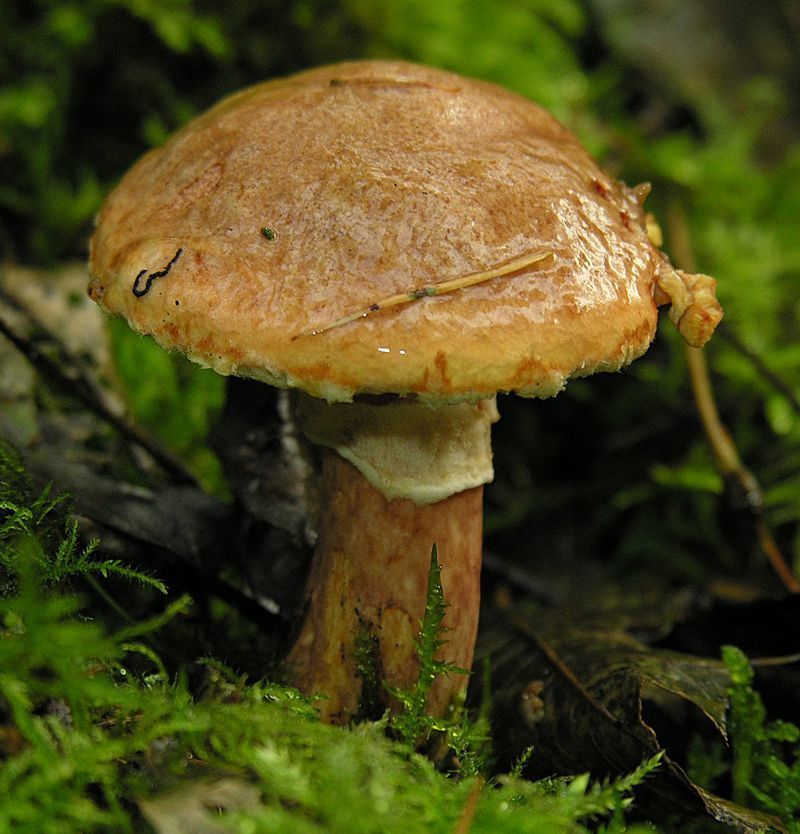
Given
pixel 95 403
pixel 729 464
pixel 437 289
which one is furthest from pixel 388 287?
pixel 729 464

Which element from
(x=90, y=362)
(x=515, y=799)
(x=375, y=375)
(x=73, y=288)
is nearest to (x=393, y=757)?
(x=515, y=799)

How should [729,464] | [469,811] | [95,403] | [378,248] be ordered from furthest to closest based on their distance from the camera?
[729,464] < [95,403] < [378,248] < [469,811]

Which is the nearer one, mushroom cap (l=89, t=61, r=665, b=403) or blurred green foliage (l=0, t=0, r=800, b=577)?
mushroom cap (l=89, t=61, r=665, b=403)

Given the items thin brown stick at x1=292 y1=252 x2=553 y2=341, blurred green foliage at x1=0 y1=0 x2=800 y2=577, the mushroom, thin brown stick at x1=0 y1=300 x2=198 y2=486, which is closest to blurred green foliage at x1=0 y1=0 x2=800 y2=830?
blurred green foliage at x1=0 y1=0 x2=800 y2=577

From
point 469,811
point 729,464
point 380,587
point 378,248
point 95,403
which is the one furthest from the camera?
point 729,464

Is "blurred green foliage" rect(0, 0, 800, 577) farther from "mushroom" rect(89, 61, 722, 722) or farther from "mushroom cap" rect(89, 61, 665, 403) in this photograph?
"mushroom cap" rect(89, 61, 665, 403)

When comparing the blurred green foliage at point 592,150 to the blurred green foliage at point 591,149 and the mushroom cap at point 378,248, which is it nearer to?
the blurred green foliage at point 591,149

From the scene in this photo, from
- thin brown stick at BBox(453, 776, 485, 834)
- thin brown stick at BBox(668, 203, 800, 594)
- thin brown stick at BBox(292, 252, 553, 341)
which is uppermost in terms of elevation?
thin brown stick at BBox(292, 252, 553, 341)

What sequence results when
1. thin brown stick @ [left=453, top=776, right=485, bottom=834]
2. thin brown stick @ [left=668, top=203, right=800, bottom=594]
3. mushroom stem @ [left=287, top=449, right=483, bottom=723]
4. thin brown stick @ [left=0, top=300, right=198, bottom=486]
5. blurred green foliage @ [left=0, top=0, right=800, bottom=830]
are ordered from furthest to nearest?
blurred green foliage @ [left=0, top=0, right=800, bottom=830]
thin brown stick @ [left=668, top=203, right=800, bottom=594]
thin brown stick @ [left=0, top=300, right=198, bottom=486]
mushroom stem @ [left=287, top=449, right=483, bottom=723]
thin brown stick @ [left=453, top=776, right=485, bottom=834]

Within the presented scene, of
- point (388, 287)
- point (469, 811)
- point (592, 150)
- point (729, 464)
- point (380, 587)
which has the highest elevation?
point (592, 150)

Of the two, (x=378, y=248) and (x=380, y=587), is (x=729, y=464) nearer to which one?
(x=380, y=587)
